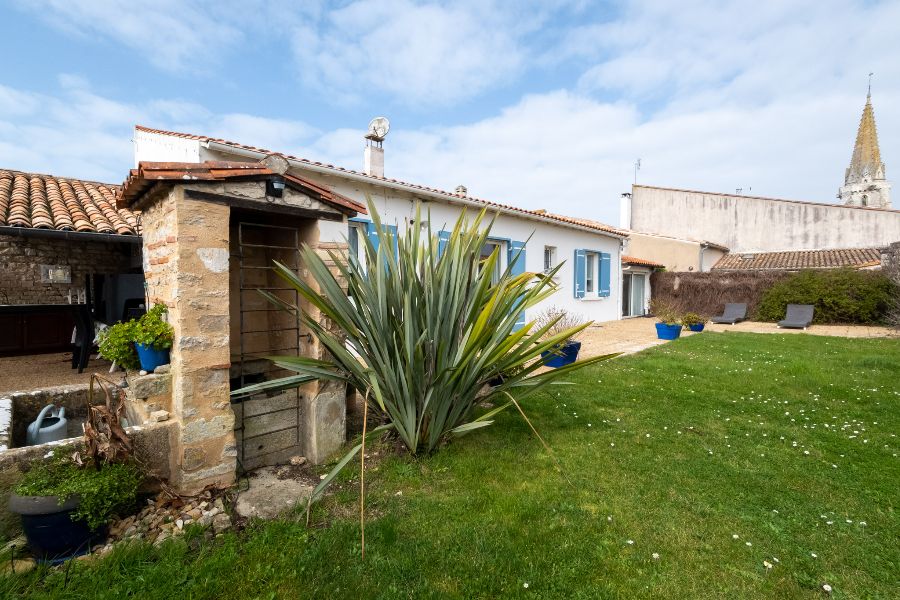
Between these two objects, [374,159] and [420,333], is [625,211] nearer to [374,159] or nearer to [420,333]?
[374,159]

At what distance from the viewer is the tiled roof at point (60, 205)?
5.18 meters

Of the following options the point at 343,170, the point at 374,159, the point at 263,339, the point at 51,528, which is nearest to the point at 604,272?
the point at 374,159

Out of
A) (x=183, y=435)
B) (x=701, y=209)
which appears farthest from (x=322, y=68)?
(x=701, y=209)

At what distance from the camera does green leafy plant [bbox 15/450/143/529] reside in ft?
6.98

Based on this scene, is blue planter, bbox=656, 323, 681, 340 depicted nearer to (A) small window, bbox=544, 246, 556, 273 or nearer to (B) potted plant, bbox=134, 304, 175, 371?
(A) small window, bbox=544, 246, 556, 273

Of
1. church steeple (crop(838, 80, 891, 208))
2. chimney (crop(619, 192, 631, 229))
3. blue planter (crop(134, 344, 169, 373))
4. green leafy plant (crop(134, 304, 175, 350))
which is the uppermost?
church steeple (crop(838, 80, 891, 208))

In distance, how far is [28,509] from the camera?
204 cm

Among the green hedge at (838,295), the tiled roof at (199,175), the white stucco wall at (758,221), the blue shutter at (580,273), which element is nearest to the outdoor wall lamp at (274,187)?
the tiled roof at (199,175)

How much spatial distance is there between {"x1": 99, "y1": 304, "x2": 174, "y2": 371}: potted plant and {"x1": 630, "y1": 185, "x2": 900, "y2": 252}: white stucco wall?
73.4ft

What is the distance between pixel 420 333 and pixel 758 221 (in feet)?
75.1

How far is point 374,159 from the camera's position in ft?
28.9

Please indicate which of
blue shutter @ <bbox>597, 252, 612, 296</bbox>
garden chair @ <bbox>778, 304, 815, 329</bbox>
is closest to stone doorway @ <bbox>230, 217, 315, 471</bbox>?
blue shutter @ <bbox>597, 252, 612, 296</bbox>

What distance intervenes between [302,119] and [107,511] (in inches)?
379

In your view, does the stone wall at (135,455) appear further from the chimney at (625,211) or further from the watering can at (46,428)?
the chimney at (625,211)
